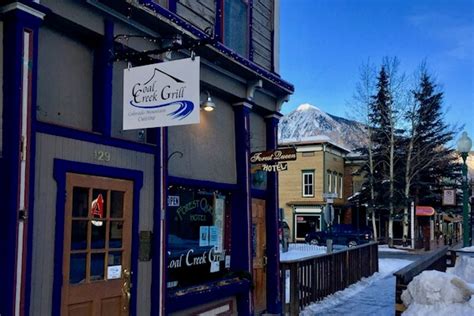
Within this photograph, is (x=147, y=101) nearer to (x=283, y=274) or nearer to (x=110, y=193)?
(x=110, y=193)

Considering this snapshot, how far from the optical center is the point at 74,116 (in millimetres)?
5609

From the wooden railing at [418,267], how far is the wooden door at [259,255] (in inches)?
103

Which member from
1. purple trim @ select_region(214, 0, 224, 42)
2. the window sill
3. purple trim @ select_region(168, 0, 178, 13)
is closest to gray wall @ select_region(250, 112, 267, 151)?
purple trim @ select_region(214, 0, 224, 42)

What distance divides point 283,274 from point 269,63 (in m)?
3.95

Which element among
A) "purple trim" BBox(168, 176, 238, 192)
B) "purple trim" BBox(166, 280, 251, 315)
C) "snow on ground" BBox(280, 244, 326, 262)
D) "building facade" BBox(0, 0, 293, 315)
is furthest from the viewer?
"snow on ground" BBox(280, 244, 326, 262)

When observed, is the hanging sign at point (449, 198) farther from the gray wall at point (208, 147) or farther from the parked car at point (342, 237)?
the parked car at point (342, 237)

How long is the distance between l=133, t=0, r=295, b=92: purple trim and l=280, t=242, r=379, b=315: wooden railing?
3304mm

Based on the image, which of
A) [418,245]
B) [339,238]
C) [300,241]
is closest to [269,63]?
[339,238]

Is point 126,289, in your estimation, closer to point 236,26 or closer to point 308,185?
point 236,26

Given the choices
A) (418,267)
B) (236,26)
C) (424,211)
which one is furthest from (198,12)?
(424,211)

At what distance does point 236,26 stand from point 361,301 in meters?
6.11

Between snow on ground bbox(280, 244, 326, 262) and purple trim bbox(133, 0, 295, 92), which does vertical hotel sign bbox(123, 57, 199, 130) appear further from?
snow on ground bbox(280, 244, 326, 262)

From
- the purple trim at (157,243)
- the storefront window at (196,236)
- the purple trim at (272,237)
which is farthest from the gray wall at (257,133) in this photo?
the purple trim at (157,243)

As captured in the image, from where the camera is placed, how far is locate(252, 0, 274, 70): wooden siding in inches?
378
